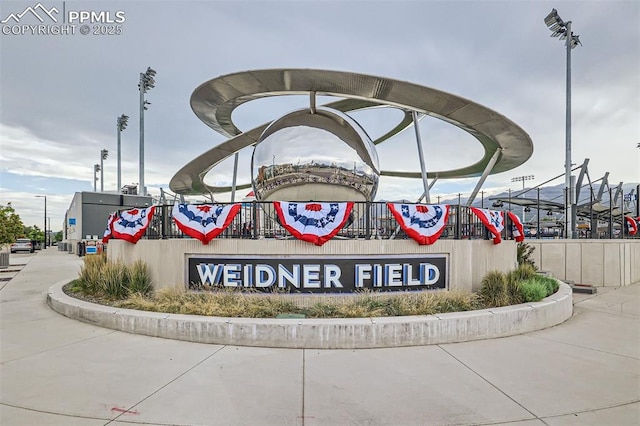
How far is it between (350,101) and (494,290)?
9139 millimetres

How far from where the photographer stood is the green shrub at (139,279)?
30.1 feet

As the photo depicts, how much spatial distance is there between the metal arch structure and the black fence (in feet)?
12.2

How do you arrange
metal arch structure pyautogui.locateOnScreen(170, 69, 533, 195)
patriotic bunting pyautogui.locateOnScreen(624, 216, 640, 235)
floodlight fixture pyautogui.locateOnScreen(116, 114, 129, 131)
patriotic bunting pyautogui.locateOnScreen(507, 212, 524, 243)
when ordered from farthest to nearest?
1. floodlight fixture pyautogui.locateOnScreen(116, 114, 129, 131)
2. patriotic bunting pyautogui.locateOnScreen(624, 216, 640, 235)
3. metal arch structure pyautogui.locateOnScreen(170, 69, 533, 195)
4. patriotic bunting pyautogui.locateOnScreen(507, 212, 524, 243)

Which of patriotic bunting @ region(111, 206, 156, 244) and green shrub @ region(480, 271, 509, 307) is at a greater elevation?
patriotic bunting @ region(111, 206, 156, 244)

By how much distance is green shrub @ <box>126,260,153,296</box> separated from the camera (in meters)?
9.18

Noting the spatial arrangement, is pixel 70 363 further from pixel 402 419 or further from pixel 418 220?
pixel 418 220

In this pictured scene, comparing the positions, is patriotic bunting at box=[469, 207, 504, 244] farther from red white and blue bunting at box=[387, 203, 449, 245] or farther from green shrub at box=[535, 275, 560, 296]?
green shrub at box=[535, 275, 560, 296]

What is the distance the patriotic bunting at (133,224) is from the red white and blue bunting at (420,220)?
647cm

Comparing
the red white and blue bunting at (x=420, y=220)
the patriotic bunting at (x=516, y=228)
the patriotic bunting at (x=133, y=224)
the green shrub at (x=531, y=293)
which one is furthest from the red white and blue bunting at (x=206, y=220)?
the patriotic bunting at (x=516, y=228)

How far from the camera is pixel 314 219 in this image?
27.2 ft

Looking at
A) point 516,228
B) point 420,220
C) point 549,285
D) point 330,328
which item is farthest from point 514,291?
A: point 330,328

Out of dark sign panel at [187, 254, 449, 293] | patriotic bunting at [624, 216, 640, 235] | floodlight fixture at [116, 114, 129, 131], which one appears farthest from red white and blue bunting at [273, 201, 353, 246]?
floodlight fixture at [116, 114, 129, 131]

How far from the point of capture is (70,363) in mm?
5492

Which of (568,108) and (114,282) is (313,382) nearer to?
(114,282)
